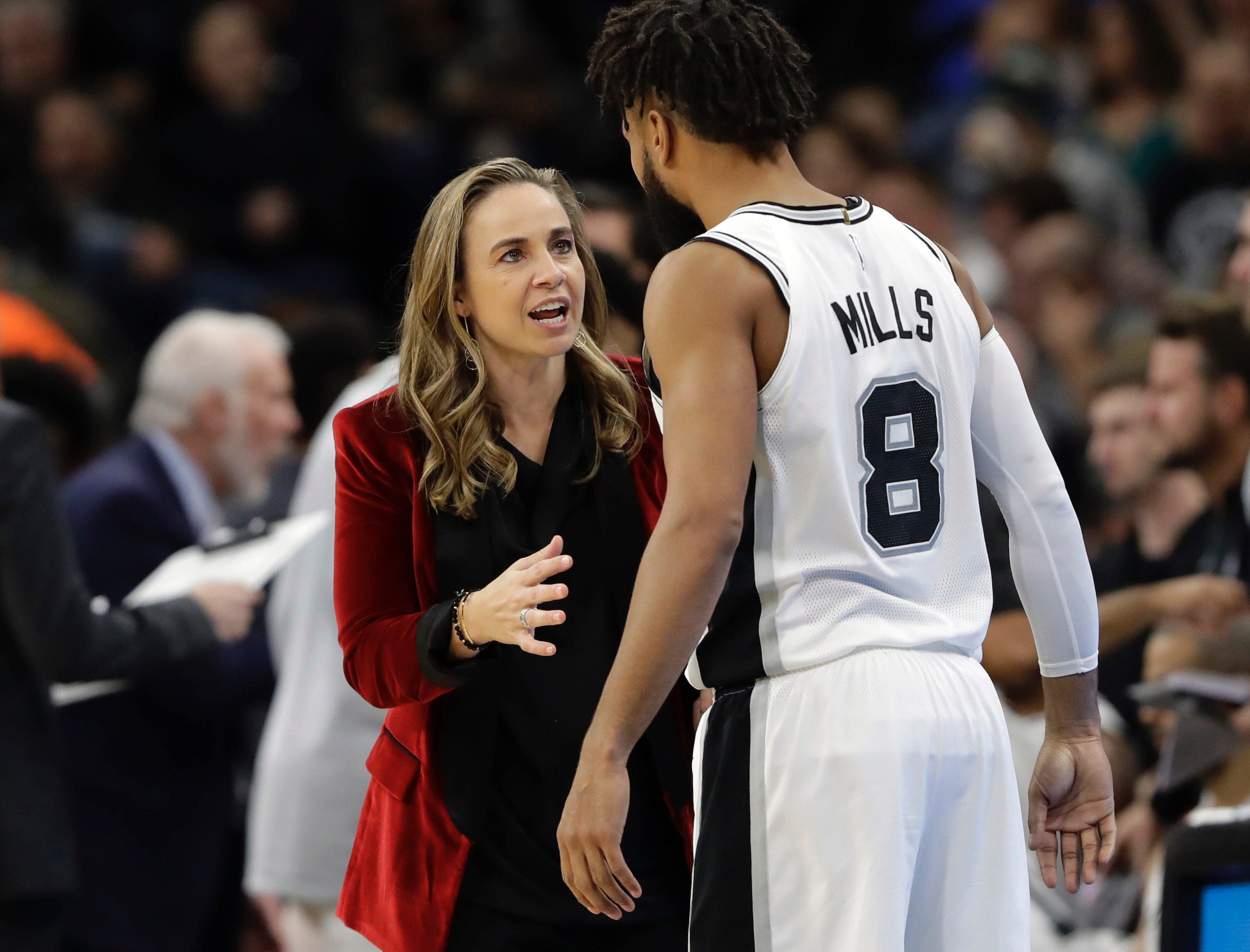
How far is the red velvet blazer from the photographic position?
2863mm

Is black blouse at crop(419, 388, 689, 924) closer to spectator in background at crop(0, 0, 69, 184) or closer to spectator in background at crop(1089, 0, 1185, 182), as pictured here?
spectator in background at crop(1089, 0, 1185, 182)

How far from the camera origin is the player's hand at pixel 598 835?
2469 millimetres

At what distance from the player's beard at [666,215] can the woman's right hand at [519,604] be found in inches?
21.2

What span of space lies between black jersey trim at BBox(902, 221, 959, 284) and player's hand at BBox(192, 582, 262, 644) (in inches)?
83.0

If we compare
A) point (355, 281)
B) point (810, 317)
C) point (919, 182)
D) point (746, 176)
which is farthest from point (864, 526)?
point (355, 281)

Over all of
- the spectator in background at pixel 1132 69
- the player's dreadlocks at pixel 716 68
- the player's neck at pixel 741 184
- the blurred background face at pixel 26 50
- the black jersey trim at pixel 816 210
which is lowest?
the black jersey trim at pixel 816 210

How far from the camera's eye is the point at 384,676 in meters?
2.83

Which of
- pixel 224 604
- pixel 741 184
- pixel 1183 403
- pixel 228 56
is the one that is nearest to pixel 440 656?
pixel 741 184

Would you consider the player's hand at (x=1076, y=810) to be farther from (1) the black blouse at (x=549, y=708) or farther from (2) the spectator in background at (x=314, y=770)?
(2) the spectator in background at (x=314, y=770)

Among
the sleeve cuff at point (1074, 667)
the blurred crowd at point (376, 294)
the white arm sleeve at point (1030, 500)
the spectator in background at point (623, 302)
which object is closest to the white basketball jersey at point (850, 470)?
the white arm sleeve at point (1030, 500)

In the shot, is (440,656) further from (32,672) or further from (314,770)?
(314,770)

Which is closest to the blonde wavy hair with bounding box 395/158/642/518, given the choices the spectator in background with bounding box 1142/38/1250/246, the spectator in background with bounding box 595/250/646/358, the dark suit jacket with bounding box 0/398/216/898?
the spectator in background with bounding box 595/250/646/358

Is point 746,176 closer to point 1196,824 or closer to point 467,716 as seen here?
point 467,716

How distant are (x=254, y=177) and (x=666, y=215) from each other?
6.76 meters
